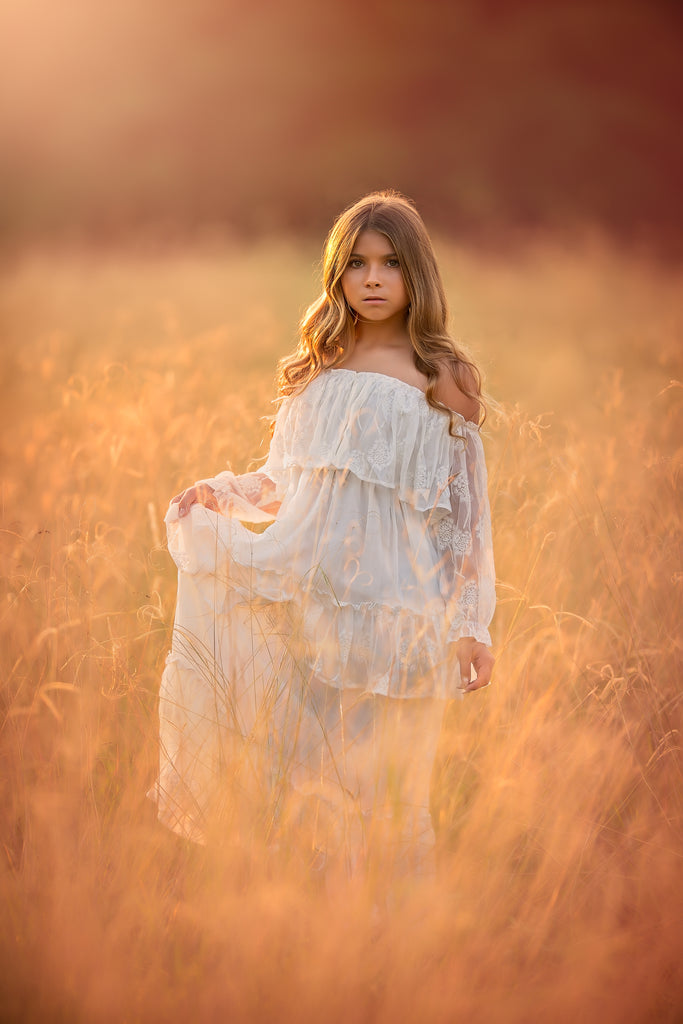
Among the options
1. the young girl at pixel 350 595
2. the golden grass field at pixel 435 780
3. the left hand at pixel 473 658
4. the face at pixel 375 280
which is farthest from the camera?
the face at pixel 375 280

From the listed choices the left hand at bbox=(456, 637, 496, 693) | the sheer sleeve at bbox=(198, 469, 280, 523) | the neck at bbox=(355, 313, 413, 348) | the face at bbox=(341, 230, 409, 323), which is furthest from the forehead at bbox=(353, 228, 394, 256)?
the left hand at bbox=(456, 637, 496, 693)

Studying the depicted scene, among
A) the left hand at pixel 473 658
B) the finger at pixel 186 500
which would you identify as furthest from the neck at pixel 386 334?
the left hand at pixel 473 658

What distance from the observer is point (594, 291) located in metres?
4.97

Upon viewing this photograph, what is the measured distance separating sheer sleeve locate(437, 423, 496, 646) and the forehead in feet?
1.38

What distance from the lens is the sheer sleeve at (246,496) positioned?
5.96 feet

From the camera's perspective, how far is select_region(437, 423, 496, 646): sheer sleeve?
5.57 ft

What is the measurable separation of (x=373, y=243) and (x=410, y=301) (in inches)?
5.8

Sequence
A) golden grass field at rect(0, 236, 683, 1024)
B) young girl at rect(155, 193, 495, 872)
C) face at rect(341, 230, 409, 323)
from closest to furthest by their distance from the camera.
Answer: golden grass field at rect(0, 236, 683, 1024) → young girl at rect(155, 193, 495, 872) → face at rect(341, 230, 409, 323)

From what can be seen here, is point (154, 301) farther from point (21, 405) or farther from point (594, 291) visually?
point (594, 291)

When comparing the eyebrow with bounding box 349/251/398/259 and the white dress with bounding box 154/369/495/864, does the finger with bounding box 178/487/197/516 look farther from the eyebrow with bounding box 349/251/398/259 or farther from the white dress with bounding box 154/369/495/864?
the eyebrow with bounding box 349/251/398/259

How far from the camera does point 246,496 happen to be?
1867 millimetres

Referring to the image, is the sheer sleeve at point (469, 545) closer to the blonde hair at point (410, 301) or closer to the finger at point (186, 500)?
the blonde hair at point (410, 301)

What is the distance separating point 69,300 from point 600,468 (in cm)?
375

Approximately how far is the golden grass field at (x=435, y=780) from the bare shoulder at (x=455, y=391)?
1.57 ft
